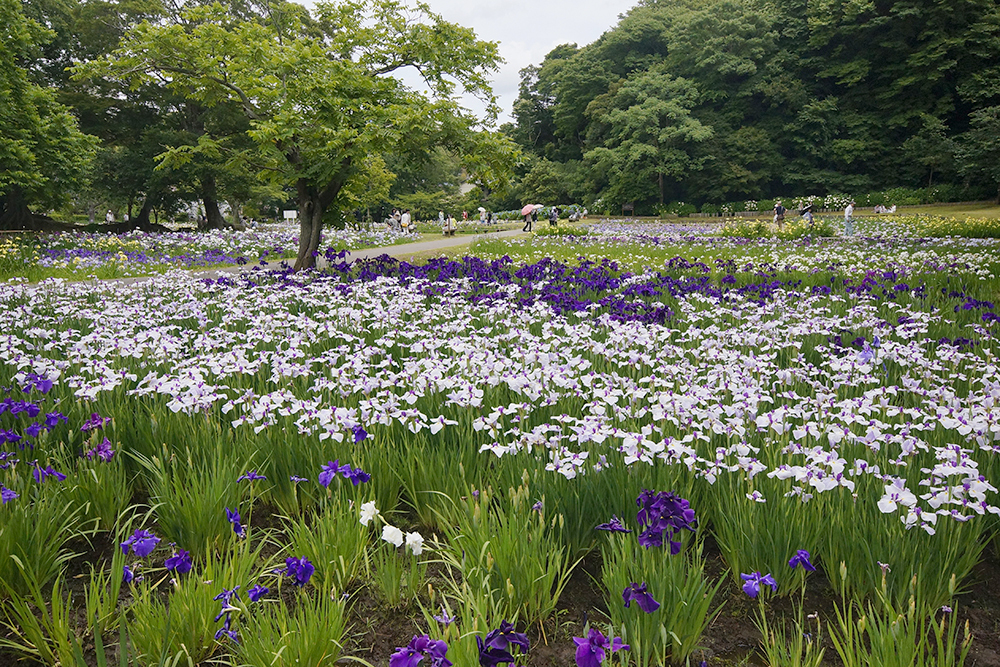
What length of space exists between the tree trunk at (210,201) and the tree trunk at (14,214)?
6.82 m

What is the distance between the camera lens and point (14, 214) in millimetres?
24094

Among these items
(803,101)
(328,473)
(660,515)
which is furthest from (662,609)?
(803,101)

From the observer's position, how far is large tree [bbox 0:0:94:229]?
15.8 meters

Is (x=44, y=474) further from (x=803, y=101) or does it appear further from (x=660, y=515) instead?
(x=803, y=101)

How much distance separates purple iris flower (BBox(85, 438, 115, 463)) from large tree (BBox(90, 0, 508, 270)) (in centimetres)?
796

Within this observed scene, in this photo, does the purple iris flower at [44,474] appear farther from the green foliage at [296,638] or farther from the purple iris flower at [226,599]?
the green foliage at [296,638]

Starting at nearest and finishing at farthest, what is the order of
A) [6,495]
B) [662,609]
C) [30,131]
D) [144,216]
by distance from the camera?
[662,609]
[6,495]
[30,131]
[144,216]

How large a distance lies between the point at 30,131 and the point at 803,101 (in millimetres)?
45668

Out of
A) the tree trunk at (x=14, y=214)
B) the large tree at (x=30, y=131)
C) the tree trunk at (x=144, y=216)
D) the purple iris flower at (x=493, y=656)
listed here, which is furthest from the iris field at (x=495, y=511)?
the tree trunk at (x=144, y=216)

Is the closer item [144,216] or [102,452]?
[102,452]

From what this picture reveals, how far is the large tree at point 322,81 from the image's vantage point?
10.4 metres

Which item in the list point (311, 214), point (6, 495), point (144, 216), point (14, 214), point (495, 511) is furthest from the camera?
point (144, 216)

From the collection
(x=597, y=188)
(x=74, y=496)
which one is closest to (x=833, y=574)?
(x=74, y=496)

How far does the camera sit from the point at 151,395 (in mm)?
3828
